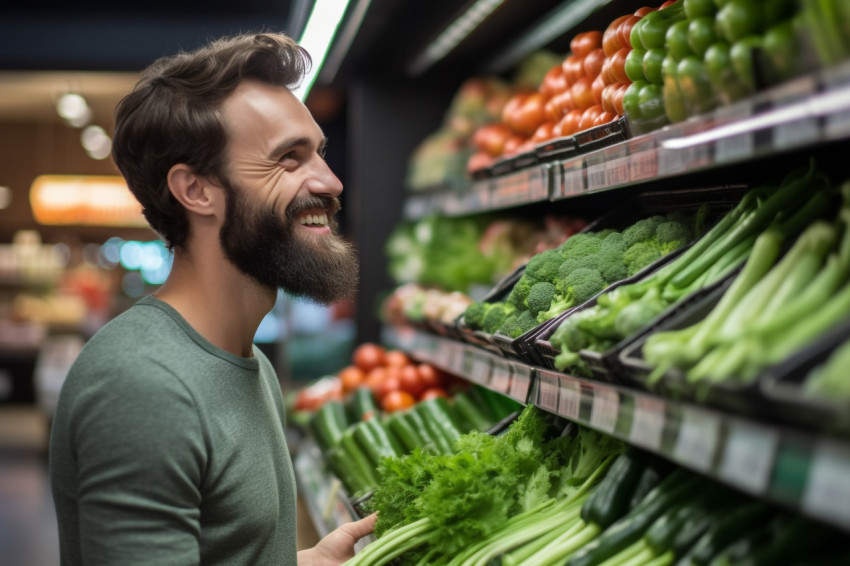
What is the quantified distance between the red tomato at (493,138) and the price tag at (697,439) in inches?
94.4

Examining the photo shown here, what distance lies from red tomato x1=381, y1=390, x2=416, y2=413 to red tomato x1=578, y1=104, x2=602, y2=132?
1492mm

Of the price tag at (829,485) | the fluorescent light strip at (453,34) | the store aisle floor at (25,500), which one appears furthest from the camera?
the store aisle floor at (25,500)

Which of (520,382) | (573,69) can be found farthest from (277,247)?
(573,69)

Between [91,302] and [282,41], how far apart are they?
11079 mm

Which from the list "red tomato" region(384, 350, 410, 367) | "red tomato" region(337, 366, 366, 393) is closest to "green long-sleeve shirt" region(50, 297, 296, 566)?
"red tomato" region(384, 350, 410, 367)

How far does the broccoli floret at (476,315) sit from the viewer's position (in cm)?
243

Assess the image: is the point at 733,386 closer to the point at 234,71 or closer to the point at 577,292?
the point at 577,292

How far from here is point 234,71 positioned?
181 centimetres

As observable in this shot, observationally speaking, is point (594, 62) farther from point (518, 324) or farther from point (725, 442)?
point (725, 442)

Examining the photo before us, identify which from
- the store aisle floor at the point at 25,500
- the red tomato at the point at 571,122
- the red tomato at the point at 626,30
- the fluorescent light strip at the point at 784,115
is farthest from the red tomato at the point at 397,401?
the store aisle floor at the point at 25,500

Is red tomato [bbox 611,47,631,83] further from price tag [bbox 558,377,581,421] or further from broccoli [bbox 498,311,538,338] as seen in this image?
price tag [bbox 558,377,581,421]

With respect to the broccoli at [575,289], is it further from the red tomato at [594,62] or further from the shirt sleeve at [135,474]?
the shirt sleeve at [135,474]

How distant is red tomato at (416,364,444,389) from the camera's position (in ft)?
11.9

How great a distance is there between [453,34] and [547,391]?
2.31 metres
